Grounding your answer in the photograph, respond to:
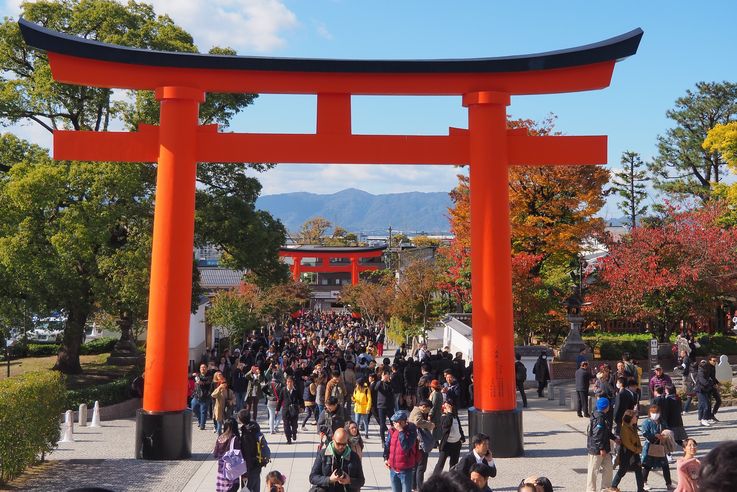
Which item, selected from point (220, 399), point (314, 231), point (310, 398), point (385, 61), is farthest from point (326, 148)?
point (314, 231)

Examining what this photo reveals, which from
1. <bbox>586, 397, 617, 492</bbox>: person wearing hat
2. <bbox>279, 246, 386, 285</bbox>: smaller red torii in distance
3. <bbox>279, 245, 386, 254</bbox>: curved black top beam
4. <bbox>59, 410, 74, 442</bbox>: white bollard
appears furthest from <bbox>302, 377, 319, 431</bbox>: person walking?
<bbox>279, 245, 386, 254</bbox>: curved black top beam

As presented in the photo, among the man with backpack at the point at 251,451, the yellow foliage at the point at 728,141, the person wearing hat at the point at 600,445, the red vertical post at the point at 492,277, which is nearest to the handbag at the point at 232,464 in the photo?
the man with backpack at the point at 251,451

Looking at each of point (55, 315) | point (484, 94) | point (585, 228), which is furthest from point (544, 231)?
point (55, 315)

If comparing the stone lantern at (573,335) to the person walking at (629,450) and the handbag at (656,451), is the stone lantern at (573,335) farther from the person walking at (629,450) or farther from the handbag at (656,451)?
the person walking at (629,450)

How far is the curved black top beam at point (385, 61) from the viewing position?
12141 mm

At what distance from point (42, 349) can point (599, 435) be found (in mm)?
26224

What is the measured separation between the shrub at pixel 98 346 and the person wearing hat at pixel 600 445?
78.5 ft

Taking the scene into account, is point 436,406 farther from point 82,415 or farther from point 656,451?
point 82,415

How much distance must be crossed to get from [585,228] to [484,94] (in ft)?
51.8

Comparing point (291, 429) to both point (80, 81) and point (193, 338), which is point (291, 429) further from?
point (193, 338)

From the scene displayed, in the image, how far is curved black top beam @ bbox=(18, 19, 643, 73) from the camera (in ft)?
39.8

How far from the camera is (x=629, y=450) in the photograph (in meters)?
9.73

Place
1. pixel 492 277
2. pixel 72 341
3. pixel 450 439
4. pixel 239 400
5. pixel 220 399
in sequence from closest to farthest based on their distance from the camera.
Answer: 1. pixel 450 439
2. pixel 492 277
3. pixel 220 399
4. pixel 239 400
5. pixel 72 341

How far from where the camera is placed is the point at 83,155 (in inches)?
488
